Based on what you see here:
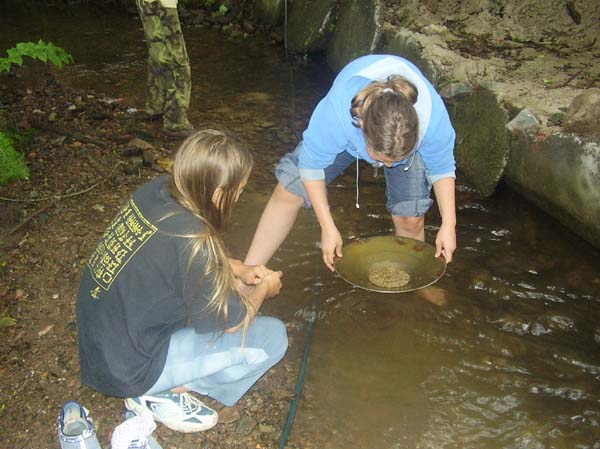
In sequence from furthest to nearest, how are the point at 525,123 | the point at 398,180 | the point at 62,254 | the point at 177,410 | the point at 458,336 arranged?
1. the point at 525,123
2. the point at 62,254
3. the point at 458,336
4. the point at 398,180
5. the point at 177,410

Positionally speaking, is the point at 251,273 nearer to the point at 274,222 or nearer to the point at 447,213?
the point at 274,222

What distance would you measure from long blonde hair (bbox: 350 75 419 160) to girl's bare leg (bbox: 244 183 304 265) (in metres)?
0.76

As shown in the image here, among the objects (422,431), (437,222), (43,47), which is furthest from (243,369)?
(43,47)

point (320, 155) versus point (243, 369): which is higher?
point (320, 155)

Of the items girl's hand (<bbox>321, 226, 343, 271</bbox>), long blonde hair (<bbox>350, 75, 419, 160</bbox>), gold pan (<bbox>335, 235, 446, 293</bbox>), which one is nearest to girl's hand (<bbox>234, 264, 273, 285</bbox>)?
girl's hand (<bbox>321, 226, 343, 271</bbox>)

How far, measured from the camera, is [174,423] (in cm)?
219

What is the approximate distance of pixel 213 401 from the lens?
2.40 metres

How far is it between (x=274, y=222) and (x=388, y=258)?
1.84 ft

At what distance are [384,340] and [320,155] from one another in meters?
1.01

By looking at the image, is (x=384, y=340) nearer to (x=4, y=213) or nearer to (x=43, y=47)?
(x=4, y=213)

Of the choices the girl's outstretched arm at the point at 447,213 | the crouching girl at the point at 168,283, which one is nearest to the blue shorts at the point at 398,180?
the girl's outstretched arm at the point at 447,213

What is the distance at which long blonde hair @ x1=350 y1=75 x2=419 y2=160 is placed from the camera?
1882 millimetres

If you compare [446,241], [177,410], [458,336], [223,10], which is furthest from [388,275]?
[223,10]

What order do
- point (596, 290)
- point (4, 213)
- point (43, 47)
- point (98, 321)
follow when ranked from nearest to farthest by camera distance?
point (98, 321) → point (596, 290) → point (4, 213) → point (43, 47)
